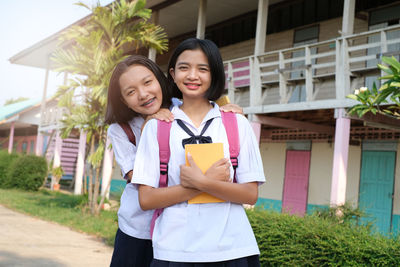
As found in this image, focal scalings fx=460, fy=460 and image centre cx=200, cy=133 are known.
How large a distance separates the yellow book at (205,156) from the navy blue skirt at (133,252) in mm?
643

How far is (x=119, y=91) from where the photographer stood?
91.5 inches

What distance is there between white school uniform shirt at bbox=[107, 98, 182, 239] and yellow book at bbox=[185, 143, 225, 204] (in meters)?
0.50

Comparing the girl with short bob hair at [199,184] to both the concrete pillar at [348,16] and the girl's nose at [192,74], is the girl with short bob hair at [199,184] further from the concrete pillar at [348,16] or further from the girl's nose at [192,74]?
the concrete pillar at [348,16]

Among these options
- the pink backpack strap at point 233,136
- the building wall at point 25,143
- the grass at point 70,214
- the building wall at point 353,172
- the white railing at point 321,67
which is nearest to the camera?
the pink backpack strap at point 233,136

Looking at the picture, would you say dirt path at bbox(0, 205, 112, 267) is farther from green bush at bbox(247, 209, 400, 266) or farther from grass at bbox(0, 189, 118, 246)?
green bush at bbox(247, 209, 400, 266)

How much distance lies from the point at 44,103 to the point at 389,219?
1590 centimetres

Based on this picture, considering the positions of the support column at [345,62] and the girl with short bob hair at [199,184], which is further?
the support column at [345,62]

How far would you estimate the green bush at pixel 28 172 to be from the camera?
1706 centimetres

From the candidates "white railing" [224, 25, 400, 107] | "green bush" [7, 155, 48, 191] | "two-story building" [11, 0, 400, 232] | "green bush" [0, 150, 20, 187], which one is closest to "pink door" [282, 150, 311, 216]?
"two-story building" [11, 0, 400, 232]

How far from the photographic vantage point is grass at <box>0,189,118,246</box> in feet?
28.6

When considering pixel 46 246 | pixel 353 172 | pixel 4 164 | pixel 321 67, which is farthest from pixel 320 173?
pixel 4 164

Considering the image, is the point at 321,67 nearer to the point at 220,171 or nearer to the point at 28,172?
the point at 220,171

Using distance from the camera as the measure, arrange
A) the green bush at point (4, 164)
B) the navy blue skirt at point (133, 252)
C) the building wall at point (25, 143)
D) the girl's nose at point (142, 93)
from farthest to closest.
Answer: the building wall at point (25, 143), the green bush at point (4, 164), the navy blue skirt at point (133, 252), the girl's nose at point (142, 93)

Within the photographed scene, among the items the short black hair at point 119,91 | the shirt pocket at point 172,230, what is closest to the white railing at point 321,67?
the short black hair at point 119,91
